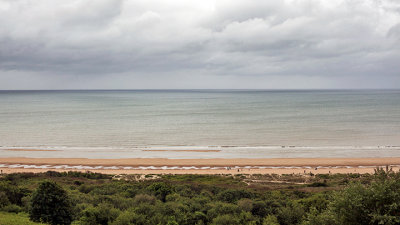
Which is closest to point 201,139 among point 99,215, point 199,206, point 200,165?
point 200,165

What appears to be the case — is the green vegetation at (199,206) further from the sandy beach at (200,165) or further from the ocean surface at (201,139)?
the ocean surface at (201,139)

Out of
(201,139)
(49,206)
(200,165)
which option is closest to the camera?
(49,206)

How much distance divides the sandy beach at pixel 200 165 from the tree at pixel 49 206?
20159 millimetres

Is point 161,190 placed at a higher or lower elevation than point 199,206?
lower

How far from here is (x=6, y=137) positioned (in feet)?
189

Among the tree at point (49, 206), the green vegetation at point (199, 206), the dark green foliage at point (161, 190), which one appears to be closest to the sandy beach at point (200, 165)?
the green vegetation at point (199, 206)

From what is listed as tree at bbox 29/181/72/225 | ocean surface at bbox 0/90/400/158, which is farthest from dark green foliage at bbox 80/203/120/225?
ocean surface at bbox 0/90/400/158

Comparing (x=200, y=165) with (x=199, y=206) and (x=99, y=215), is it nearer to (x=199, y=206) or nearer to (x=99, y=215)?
(x=199, y=206)

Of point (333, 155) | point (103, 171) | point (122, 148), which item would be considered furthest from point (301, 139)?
point (103, 171)

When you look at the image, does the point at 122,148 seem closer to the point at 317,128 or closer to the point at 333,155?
the point at 333,155

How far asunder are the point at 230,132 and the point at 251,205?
150ft

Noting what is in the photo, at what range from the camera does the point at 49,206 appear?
51.5 ft

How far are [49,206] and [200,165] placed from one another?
83.0ft

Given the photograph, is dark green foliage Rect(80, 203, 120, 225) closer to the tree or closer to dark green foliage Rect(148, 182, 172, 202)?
the tree
